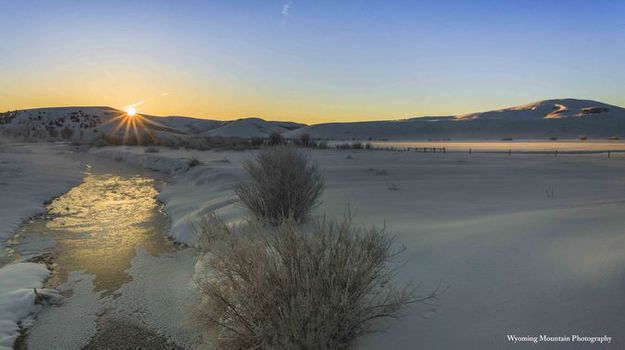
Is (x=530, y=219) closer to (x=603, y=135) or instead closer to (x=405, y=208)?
(x=405, y=208)

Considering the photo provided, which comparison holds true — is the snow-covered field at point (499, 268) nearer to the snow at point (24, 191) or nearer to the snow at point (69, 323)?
the snow at point (69, 323)

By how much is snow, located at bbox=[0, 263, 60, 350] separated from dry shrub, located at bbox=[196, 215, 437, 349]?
2576mm

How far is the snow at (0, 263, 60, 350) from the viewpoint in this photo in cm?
484

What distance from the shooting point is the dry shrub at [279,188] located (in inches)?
317

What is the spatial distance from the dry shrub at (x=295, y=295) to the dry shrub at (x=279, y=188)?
4051 millimetres

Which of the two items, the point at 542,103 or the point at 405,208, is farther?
the point at 542,103


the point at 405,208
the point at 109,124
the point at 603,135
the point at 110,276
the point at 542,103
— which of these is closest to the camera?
the point at 110,276

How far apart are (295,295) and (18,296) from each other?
4.30m

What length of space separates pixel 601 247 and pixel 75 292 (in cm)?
659

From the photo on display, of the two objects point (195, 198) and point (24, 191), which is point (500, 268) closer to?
point (195, 198)

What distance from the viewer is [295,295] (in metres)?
3.48

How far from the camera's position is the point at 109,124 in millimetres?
107812

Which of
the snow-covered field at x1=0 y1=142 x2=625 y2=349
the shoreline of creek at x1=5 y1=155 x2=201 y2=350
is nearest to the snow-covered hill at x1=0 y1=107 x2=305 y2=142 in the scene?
the shoreline of creek at x1=5 y1=155 x2=201 y2=350

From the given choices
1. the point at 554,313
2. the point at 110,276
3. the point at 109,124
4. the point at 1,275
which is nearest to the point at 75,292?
the point at 110,276
